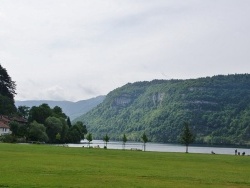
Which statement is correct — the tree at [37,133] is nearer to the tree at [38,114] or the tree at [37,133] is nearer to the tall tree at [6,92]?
the tree at [38,114]

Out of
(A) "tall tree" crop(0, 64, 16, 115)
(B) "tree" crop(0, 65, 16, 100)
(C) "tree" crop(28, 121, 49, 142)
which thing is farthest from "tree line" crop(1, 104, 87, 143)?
(B) "tree" crop(0, 65, 16, 100)

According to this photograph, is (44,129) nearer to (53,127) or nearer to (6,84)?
(53,127)

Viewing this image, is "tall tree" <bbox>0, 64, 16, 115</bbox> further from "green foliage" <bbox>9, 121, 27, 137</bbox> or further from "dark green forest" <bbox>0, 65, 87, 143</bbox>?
"green foliage" <bbox>9, 121, 27, 137</bbox>

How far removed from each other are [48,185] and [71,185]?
132 cm

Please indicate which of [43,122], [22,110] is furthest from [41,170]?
[22,110]

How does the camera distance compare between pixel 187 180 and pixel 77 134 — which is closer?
pixel 187 180

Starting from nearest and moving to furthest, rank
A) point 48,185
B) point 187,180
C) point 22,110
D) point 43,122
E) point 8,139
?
point 48,185
point 187,180
point 8,139
point 43,122
point 22,110

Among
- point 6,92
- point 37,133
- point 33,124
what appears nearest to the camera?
point 37,133

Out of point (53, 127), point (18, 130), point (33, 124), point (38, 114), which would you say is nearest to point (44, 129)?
point (33, 124)

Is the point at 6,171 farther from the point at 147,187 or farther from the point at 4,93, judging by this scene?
the point at 4,93

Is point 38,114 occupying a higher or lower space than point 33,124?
higher

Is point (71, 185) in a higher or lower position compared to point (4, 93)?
lower

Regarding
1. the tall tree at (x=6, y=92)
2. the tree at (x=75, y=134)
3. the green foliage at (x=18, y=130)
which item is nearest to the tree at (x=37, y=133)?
the green foliage at (x=18, y=130)

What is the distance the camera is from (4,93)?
498 ft
